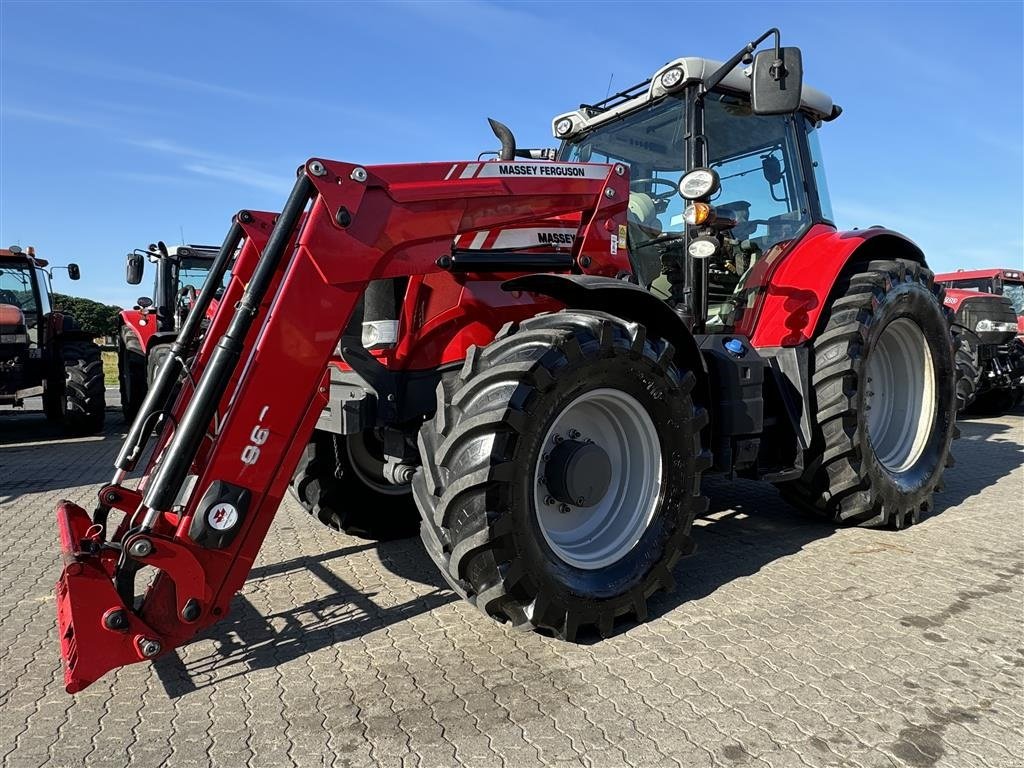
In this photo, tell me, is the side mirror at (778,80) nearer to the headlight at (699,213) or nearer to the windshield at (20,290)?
the headlight at (699,213)

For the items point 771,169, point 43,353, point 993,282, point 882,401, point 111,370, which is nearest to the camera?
point 771,169

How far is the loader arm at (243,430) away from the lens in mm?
2352

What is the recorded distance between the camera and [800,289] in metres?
4.16

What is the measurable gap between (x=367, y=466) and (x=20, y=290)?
8.49m

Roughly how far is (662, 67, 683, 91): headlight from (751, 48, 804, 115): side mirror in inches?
26.2

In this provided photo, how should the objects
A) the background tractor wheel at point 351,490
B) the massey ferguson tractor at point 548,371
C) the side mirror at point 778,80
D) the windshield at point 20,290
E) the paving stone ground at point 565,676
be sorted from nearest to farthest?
1. the paving stone ground at point 565,676
2. the massey ferguson tractor at point 548,371
3. the side mirror at point 778,80
4. the background tractor wheel at point 351,490
5. the windshield at point 20,290

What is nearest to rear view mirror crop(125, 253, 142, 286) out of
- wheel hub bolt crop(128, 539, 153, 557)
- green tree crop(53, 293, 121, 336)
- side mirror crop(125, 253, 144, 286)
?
side mirror crop(125, 253, 144, 286)

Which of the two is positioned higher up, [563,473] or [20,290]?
[20,290]

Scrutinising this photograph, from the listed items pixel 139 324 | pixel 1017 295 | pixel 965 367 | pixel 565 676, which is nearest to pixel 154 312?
pixel 139 324

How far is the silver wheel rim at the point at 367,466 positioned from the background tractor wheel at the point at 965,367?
151 inches

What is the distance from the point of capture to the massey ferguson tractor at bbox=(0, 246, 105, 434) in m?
9.07

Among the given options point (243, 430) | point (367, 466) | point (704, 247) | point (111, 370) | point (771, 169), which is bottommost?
point (111, 370)

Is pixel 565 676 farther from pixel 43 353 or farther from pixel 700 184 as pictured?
pixel 43 353

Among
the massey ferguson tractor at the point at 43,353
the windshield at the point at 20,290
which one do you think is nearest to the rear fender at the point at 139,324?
the massey ferguson tractor at the point at 43,353
